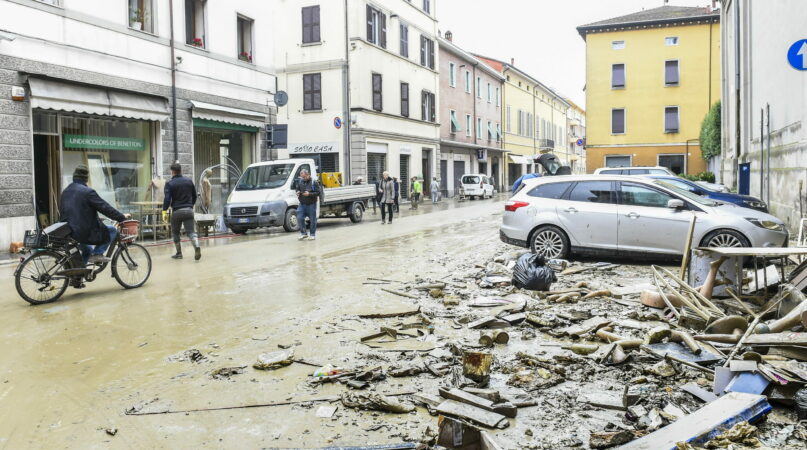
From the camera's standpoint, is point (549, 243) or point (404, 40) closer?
point (549, 243)

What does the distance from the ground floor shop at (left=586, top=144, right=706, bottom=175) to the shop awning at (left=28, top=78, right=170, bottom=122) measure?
30.1 meters

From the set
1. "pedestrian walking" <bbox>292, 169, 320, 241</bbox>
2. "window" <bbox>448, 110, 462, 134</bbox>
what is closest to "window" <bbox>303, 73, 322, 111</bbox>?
"window" <bbox>448, 110, 462, 134</bbox>

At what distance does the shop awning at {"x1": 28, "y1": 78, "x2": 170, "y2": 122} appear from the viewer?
569 inches

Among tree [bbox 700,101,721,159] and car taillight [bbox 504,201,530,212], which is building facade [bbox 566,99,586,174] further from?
car taillight [bbox 504,201,530,212]

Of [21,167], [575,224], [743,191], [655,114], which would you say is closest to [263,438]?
[575,224]

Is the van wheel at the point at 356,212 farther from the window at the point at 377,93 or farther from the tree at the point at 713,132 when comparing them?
the tree at the point at 713,132

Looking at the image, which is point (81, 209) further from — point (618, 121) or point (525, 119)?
point (525, 119)

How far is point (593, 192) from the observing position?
1096cm

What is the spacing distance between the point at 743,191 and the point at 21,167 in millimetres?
19996

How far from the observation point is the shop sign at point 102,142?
15.6m

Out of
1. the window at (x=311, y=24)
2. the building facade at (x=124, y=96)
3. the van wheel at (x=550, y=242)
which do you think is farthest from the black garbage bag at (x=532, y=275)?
the window at (x=311, y=24)

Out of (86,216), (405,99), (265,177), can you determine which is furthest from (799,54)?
(405,99)

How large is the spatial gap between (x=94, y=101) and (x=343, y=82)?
16339mm

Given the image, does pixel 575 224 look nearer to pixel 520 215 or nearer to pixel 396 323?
pixel 520 215
